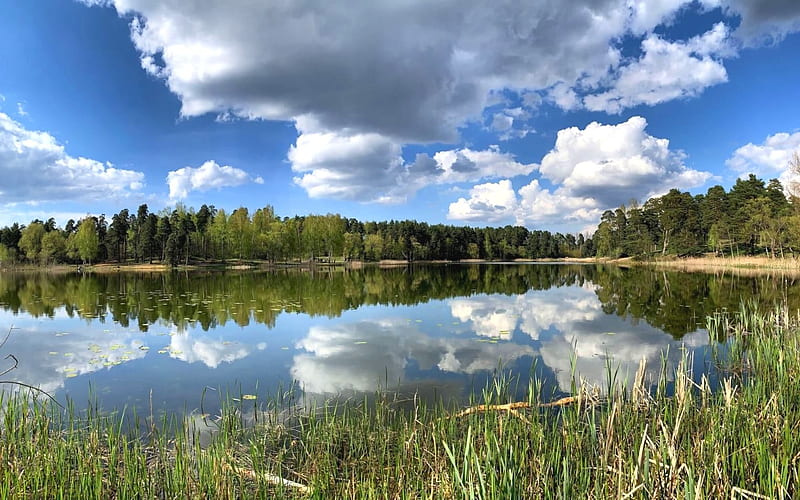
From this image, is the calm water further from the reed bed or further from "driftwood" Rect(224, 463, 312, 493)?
the reed bed

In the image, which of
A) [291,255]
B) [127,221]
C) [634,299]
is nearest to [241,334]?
[634,299]

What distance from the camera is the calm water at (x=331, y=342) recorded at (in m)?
9.11

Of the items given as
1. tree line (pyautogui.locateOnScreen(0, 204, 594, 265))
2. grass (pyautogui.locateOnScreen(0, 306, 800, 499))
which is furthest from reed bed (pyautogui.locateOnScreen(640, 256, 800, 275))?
tree line (pyautogui.locateOnScreen(0, 204, 594, 265))

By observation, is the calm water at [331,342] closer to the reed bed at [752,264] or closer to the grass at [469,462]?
the grass at [469,462]

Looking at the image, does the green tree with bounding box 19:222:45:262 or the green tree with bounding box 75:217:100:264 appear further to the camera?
the green tree with bounding box 19:222:45:262

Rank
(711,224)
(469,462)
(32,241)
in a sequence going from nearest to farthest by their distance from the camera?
(469,462), (711,224), (32,241)

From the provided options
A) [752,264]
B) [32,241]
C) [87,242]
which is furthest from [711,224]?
[32,241]

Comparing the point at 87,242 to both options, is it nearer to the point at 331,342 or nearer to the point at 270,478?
the point at 331,342

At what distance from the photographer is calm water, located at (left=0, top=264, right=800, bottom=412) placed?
29.9 ft

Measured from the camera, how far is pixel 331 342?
→ 13617 mm

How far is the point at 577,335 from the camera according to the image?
47.0 feet

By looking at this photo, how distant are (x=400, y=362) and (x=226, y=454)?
6997 millimetres

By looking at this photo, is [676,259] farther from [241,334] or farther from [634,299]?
[241,334]

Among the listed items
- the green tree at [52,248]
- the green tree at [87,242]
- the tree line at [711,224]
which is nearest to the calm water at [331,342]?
the tree line at [711,224]
